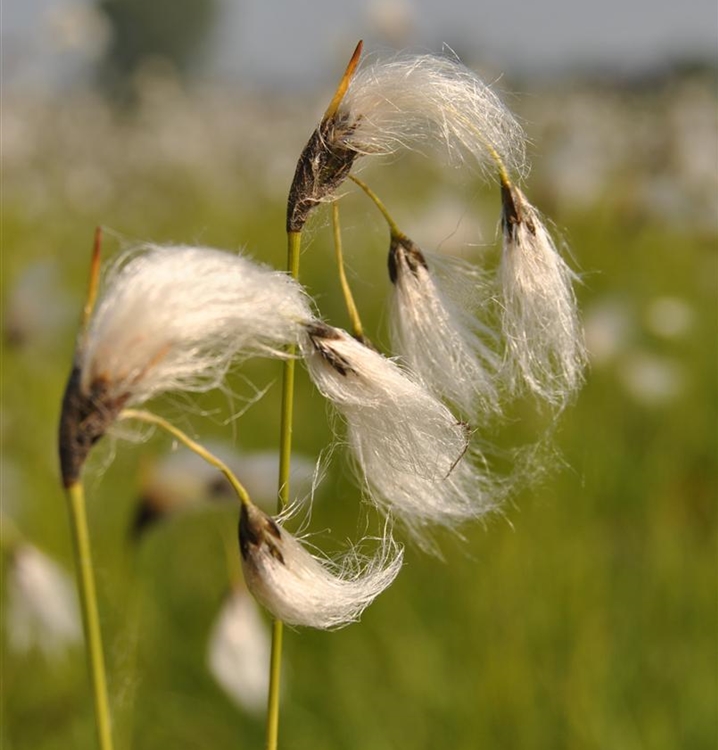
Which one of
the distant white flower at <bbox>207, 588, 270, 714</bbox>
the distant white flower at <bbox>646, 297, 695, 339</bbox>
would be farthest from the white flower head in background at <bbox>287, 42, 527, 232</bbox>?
the distant white flower at <bbox>646, 297, 695, 339</bbox>

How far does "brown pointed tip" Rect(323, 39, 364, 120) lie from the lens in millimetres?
530

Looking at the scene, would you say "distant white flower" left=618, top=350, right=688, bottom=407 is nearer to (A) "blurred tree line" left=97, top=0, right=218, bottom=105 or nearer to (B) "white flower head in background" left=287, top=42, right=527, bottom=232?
(B) "white flower head in background" left=287, top=42, right=527, bottom=232

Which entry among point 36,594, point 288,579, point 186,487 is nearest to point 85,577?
point 288,579

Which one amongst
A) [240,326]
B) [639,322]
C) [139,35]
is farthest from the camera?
[139,35]

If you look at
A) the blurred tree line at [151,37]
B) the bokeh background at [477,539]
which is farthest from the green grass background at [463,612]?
the blurred tree line at [151,37]

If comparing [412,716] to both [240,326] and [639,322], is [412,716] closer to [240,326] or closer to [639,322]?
[240,326]

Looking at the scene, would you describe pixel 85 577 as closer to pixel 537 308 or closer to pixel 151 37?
pixel 537 308

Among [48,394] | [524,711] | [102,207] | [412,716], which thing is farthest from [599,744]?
[102,207]

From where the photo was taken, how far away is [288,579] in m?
0.54

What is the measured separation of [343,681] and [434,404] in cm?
129

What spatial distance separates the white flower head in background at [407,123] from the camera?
Result: 1.74 ft

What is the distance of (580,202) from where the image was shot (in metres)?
3.24

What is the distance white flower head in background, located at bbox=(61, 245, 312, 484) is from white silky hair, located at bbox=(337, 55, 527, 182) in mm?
99

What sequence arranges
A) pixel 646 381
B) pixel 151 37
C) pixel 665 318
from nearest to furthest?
pixel 646 381
pixel 665 318
pixel 151 37
